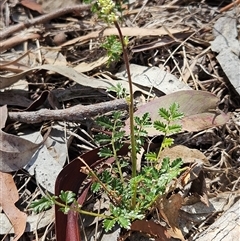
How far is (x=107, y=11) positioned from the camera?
4.28 feet

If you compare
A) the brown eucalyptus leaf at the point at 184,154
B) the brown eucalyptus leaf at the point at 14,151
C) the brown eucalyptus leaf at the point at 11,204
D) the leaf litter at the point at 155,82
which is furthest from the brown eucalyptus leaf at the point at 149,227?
the brown eucalyptus leaf at the point at 14,151

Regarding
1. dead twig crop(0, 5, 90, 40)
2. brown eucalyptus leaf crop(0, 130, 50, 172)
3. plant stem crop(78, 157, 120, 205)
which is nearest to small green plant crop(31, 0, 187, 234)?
plant stem crop(78, 157, 120, 205)

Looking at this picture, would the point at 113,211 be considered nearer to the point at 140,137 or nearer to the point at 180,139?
the point at 140,137

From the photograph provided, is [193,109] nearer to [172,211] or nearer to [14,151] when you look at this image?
[172,211]

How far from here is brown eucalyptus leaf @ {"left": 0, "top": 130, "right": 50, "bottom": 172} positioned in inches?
75.1

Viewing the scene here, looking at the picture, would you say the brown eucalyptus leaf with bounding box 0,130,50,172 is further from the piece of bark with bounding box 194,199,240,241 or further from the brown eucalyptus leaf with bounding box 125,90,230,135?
the piece of bark with bounding box 194,199,240,241

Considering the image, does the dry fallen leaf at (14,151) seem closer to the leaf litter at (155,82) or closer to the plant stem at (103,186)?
the leaf litter at (155,82)

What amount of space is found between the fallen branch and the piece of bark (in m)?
0.51

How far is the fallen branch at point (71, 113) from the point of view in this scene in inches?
74.5

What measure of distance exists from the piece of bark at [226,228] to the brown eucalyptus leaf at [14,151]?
66cm

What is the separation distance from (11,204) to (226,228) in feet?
2.35

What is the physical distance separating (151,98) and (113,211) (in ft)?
1.97

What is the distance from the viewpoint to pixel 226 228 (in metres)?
1.58

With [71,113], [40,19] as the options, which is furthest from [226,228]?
[40,19]
